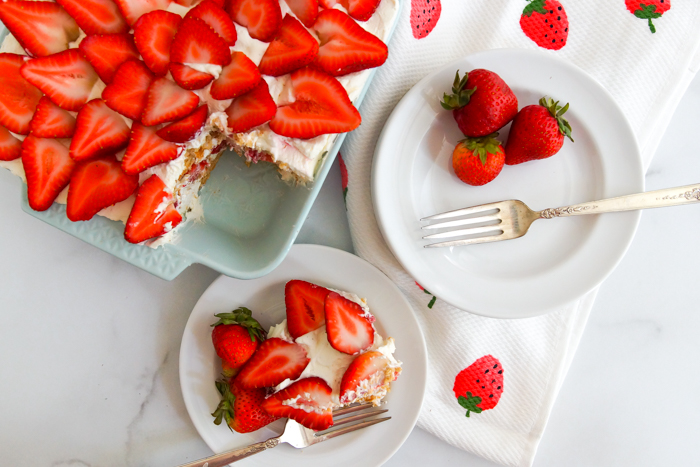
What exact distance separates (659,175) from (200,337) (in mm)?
1849

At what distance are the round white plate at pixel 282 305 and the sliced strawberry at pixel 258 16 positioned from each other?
0.69m

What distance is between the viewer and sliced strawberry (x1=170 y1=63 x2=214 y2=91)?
4.19 ft

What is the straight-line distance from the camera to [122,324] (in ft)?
5.73

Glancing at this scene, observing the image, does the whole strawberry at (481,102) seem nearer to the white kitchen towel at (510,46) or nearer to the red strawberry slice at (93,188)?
the white kitchen towel at (510,46)

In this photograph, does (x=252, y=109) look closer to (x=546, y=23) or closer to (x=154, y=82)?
(x=154, y=82)

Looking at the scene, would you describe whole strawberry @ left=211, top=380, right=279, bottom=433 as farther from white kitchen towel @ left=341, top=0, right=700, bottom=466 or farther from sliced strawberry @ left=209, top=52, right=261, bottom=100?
sliced strawberry @ left=209, top=52, right=261, bottom=100

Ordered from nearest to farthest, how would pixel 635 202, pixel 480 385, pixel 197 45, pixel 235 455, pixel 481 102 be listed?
1. pixel 197 45
2. pixel 481 102
3. pixel 635 202
4. pixel 235 455
5. pixel 480 385

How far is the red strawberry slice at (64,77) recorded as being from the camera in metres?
1.27

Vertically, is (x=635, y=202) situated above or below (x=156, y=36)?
above

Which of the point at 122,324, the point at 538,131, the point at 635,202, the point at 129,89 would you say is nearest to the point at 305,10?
the point at 129,89

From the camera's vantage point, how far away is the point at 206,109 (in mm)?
1352

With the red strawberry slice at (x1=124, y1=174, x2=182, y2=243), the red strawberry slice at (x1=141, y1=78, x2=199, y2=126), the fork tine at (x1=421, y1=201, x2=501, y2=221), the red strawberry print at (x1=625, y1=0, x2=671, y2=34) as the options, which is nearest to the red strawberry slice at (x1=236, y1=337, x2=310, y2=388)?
the red strawberry slice at (x1=124, y1=174, x2=182, y2=243)

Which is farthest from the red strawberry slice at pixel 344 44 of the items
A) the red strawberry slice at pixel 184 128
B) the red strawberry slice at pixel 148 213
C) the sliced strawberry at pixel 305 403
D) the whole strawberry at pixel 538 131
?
the sliced strawberry at pixel 305 403

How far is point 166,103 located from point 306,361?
908 millimetres
